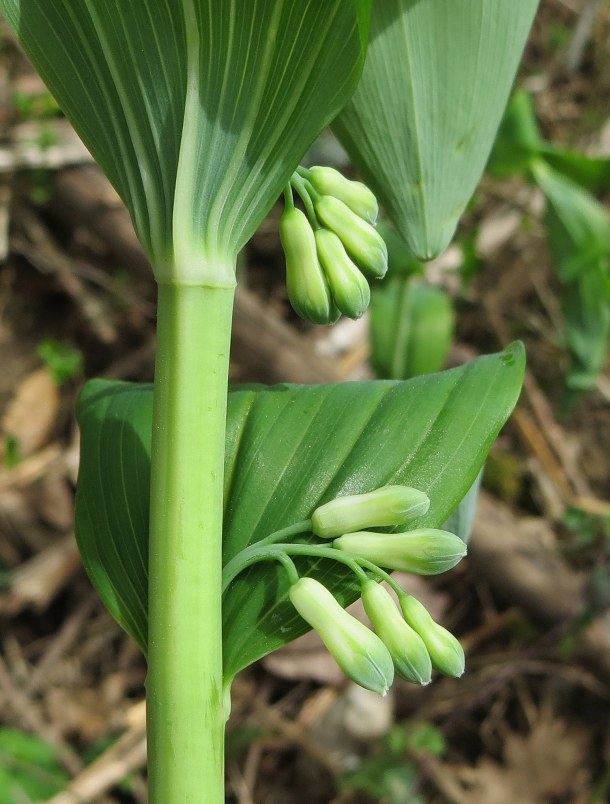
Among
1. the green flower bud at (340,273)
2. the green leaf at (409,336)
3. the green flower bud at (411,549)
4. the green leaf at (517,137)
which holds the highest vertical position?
the green leaf at (517,137)

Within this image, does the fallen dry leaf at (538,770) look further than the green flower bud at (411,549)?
Yes

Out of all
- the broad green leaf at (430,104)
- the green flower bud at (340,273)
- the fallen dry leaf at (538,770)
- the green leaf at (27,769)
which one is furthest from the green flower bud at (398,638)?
the fallen dry leaf at (538,770)

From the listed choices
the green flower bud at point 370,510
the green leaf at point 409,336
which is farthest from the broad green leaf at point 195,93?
the green leaf at point 409,336

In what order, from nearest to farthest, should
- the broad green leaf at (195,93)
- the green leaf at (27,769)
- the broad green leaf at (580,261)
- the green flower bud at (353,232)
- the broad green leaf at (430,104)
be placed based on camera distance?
the broad green leaf at (195,93)
the green flower bud at (353,232)
the broad green leaf at (430,104)
the green leaf at (27,769)
the broad green leaf at (580,261)

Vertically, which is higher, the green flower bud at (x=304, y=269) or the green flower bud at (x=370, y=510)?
the green flower bud at (x=304, y=269)

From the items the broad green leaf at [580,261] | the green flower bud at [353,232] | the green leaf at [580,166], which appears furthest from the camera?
the broad green leaf at [580,261]

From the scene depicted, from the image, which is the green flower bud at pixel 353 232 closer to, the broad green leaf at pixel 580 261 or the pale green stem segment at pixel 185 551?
the pale green stem segment at pixel 185 551

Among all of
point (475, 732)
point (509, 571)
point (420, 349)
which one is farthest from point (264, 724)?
point (420, 349)

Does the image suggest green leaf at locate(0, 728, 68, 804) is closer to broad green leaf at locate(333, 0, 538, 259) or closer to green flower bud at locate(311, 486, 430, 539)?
green flower bud at locate(311, 486, 430, 539)

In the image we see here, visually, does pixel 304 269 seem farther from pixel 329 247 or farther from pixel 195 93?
pixel 195 93

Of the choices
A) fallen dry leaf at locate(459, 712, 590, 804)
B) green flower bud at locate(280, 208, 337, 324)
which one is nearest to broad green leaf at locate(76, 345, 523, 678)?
green flower bud at locate(280, 208, 337, 324)
